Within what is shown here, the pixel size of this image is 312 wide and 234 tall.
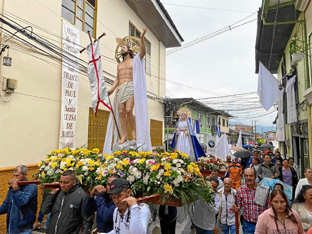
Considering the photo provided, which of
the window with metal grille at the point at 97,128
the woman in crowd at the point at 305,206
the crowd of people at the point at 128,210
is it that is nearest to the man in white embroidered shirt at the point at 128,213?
the crowd of people at the point at 128,210

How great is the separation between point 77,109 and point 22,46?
2.32 metres

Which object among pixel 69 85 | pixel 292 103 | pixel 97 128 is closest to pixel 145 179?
pixel 69 85

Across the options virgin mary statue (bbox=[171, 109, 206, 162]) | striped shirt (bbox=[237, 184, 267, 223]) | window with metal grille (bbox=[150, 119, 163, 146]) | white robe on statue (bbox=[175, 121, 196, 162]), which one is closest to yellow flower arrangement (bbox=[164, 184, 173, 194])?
striped shirt (bbox=[237, 184, 267, 223])

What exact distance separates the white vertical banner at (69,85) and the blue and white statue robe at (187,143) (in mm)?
3515

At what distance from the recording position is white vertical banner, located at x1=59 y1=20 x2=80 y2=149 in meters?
6.47

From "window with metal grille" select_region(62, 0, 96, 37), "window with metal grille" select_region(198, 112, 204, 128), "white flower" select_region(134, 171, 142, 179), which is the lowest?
"white flower" select_region(134, 171, 142, 179)

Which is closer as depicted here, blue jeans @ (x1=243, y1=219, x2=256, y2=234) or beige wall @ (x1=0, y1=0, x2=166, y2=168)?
blue jeans @ (x1=243, y1=219, x2=256, y2=234)

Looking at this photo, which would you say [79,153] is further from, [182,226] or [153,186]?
[182,226]

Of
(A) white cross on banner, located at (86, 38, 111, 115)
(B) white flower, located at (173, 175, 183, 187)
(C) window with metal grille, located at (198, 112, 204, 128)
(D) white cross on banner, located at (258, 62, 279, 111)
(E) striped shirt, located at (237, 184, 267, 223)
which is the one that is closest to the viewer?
(B) white flower, located at (173, 175, 183, 187)

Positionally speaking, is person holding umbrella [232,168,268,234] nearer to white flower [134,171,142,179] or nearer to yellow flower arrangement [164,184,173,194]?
yellow flower arrangement [164,184,173,194]

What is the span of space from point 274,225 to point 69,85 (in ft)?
19.9

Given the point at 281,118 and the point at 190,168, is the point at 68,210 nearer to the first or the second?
the point at 190,168

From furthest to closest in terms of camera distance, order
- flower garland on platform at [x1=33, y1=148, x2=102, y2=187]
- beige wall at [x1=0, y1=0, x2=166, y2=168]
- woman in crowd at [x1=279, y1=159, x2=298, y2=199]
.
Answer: woman in crowd at [x1=279, y1=159, x2=298, y2=199], beige wall at [x1=0, y1=0, x2=166, y2=168], flower garland on platform at [x1=33, y1=148, x2=102, y2=187]

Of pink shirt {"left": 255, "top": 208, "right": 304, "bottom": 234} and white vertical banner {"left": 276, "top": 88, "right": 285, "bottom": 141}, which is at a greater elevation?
white vertical banner {"left": 276, "top": 88, "right": 285, "bottom": 141}
